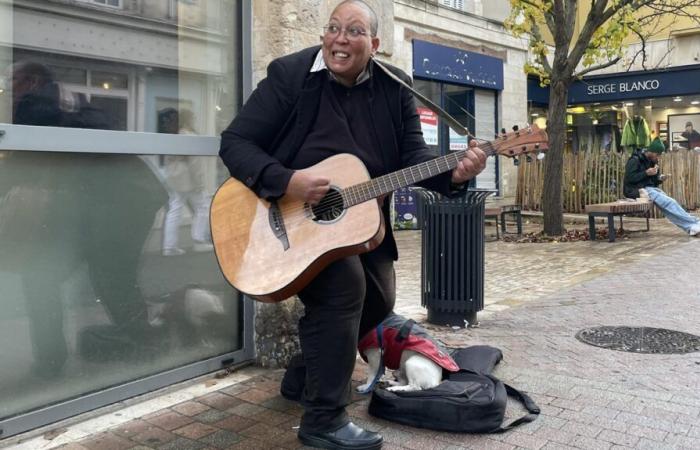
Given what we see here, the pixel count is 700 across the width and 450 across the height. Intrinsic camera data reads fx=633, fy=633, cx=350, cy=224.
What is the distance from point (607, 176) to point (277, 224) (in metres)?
14.0

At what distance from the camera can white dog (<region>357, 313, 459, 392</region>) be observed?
321 centimetres

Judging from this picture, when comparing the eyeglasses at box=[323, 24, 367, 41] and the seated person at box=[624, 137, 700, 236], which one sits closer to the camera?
the eyeglasses at box=[323, 24, 367, 41]

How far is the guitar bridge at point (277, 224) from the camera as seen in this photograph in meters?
2.73

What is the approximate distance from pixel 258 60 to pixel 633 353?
10.3ft

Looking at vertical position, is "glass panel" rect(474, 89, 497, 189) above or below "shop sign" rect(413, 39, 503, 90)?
below

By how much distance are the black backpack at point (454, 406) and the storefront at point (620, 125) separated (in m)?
12.5

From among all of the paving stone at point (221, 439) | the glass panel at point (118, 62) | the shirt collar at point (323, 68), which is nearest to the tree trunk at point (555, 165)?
the glass panel at point (118, 62)

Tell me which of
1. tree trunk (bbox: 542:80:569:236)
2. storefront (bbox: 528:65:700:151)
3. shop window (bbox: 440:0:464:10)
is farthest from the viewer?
storefront (bbox: 528:65:700:151)

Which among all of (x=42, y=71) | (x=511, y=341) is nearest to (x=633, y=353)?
(x=511, y=341)

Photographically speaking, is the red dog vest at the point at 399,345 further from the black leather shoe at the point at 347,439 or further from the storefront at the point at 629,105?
the storefront at the point at 629,105

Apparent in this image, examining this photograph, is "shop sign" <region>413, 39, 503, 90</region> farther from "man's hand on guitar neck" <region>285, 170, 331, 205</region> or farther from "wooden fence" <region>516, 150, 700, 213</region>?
"man's hand on guitar neck" <region>285, 170, 331, 205</region>

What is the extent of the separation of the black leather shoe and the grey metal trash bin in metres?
2.34

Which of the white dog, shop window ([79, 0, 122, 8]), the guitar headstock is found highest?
shop window ([79, 0, 122, 8])

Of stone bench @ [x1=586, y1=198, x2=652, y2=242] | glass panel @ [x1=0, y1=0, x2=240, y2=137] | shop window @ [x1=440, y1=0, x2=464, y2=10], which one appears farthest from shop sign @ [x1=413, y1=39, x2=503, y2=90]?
glass panel @ [x1=0, y1=0, x2=240, y2=137]
